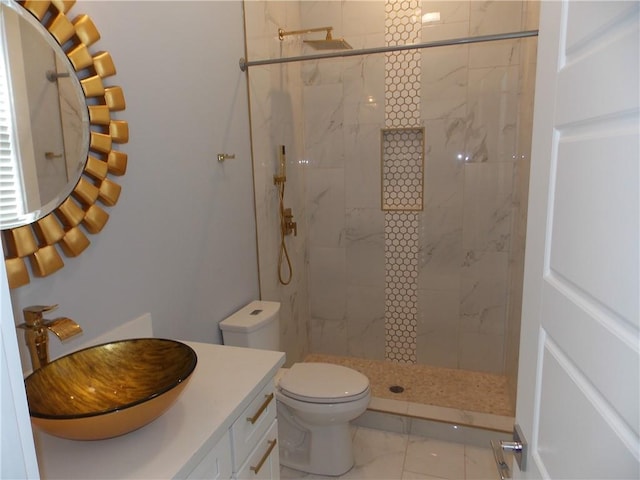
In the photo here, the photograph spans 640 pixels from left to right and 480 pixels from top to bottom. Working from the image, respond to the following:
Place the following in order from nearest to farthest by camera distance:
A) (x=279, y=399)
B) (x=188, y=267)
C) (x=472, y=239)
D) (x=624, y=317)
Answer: (x=624, y=317)
(x=188, y=267)
(x=279, y=399)
(x=472, y=239)

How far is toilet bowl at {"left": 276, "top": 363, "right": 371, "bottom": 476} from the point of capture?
215 cm

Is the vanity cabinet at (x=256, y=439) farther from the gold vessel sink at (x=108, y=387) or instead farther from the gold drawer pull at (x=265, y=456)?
the gold vessel sink at (x=108, y=387)

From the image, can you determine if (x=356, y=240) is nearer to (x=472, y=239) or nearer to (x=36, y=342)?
(x=472, y=239)

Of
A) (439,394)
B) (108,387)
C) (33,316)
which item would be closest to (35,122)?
(33,316)

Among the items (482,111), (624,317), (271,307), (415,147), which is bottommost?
(271,307)

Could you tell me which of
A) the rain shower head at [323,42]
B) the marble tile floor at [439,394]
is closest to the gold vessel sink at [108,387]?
the marble tile floor at [439,394]

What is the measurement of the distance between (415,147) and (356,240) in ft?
2.75

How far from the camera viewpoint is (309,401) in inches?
84.4

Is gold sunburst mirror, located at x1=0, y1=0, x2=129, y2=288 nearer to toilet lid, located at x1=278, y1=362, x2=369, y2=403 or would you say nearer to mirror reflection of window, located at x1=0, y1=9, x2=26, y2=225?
mirror reflection of window, located at x1=0, y1=9, x2=26, y2=225

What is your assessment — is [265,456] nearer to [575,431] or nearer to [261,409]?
[261,409]

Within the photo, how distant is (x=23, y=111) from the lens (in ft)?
3.84

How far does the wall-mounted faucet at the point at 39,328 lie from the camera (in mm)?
1086

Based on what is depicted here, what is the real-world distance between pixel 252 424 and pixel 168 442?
0.33 meters

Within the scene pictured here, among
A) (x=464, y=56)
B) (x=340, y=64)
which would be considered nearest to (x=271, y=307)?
(x=340, y=64)
